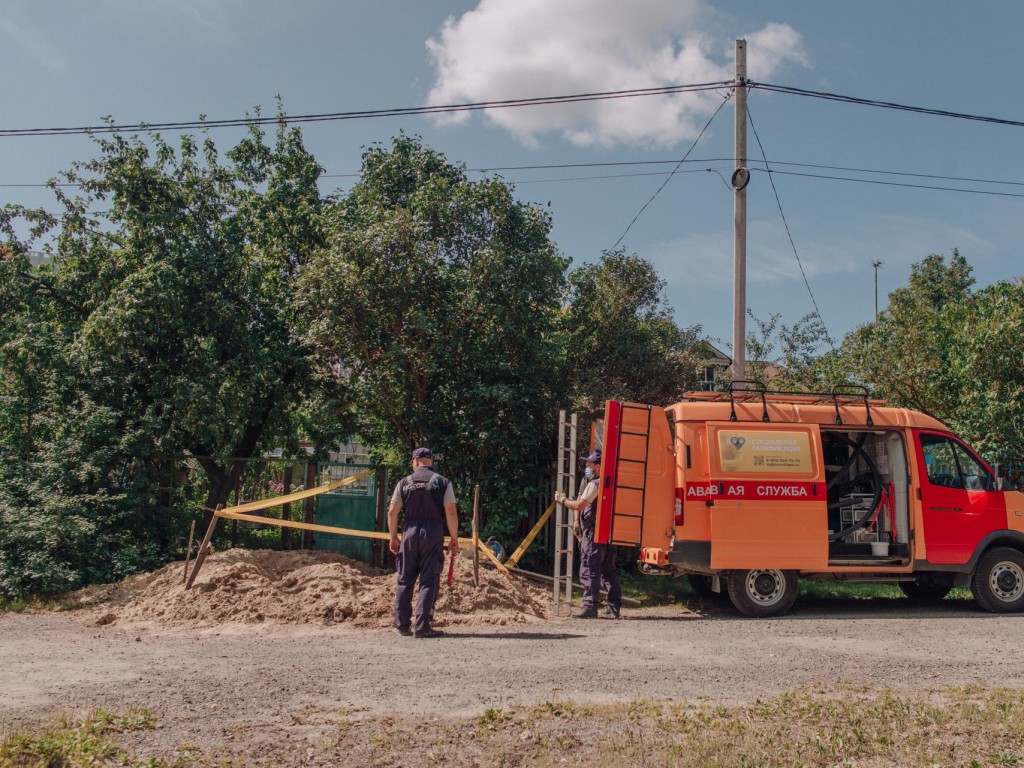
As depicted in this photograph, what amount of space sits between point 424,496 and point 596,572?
2.50 m

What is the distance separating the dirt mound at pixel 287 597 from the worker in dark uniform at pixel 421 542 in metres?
0.66

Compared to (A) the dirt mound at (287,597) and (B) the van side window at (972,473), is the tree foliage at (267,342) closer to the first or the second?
(A) the dirt mound at (287,597)

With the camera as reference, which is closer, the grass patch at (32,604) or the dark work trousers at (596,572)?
the dark work trousers at (596,572)

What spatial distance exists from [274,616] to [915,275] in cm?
3804

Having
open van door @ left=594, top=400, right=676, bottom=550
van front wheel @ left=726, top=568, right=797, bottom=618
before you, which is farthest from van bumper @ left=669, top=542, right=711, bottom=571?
van front wheel @ left=726, top=568, right=797, bottom=618

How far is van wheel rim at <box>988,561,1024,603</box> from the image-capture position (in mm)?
10938

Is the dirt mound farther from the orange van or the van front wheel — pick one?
the van front wheel

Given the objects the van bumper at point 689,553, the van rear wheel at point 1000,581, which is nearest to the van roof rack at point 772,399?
the van bumper at point 689,553

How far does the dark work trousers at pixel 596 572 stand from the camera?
10.0 meters

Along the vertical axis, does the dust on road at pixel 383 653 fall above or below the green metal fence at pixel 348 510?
below

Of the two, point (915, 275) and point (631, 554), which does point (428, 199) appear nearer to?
point (631, 554)

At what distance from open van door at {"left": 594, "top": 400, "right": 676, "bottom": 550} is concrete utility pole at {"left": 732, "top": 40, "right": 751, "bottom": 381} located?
11.4ft

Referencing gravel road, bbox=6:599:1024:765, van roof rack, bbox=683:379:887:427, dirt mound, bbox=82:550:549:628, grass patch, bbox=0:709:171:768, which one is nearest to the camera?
grass patch, bbox=0:709:171:768

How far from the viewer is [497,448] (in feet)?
44.8
